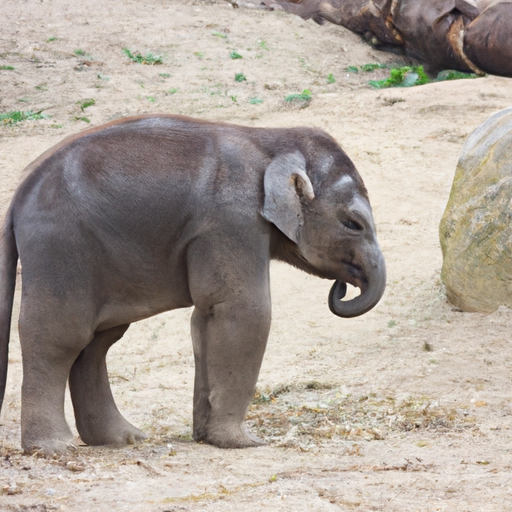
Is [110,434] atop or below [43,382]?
below

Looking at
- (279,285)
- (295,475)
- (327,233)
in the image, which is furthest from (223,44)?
(295,475)

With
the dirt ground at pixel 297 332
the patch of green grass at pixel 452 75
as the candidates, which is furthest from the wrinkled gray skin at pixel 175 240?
the patch of green grass at pixel 452 75

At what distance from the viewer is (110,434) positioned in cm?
516

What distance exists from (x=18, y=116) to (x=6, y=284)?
23.0 ft

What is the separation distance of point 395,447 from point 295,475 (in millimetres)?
832

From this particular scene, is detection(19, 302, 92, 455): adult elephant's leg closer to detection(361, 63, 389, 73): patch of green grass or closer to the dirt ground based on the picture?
the dirt ground

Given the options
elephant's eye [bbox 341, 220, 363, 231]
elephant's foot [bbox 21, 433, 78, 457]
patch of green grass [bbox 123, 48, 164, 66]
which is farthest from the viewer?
patch of green grass [bbox 123, 48, 164, 66]

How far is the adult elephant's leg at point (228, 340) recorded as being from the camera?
466cm

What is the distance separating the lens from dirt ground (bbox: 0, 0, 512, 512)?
12.4 ft

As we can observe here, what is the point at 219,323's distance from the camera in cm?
473

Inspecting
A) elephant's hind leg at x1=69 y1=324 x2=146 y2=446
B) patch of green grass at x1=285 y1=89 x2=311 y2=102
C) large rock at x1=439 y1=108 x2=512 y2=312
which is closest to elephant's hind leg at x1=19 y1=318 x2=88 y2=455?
elephant's hind leg at x1=69 y1=324 x2=146 y2=446

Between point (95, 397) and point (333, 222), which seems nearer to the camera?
point (333, 222)

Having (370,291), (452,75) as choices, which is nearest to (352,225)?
(370,291)

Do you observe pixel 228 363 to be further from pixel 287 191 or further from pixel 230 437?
pixel 287 191
